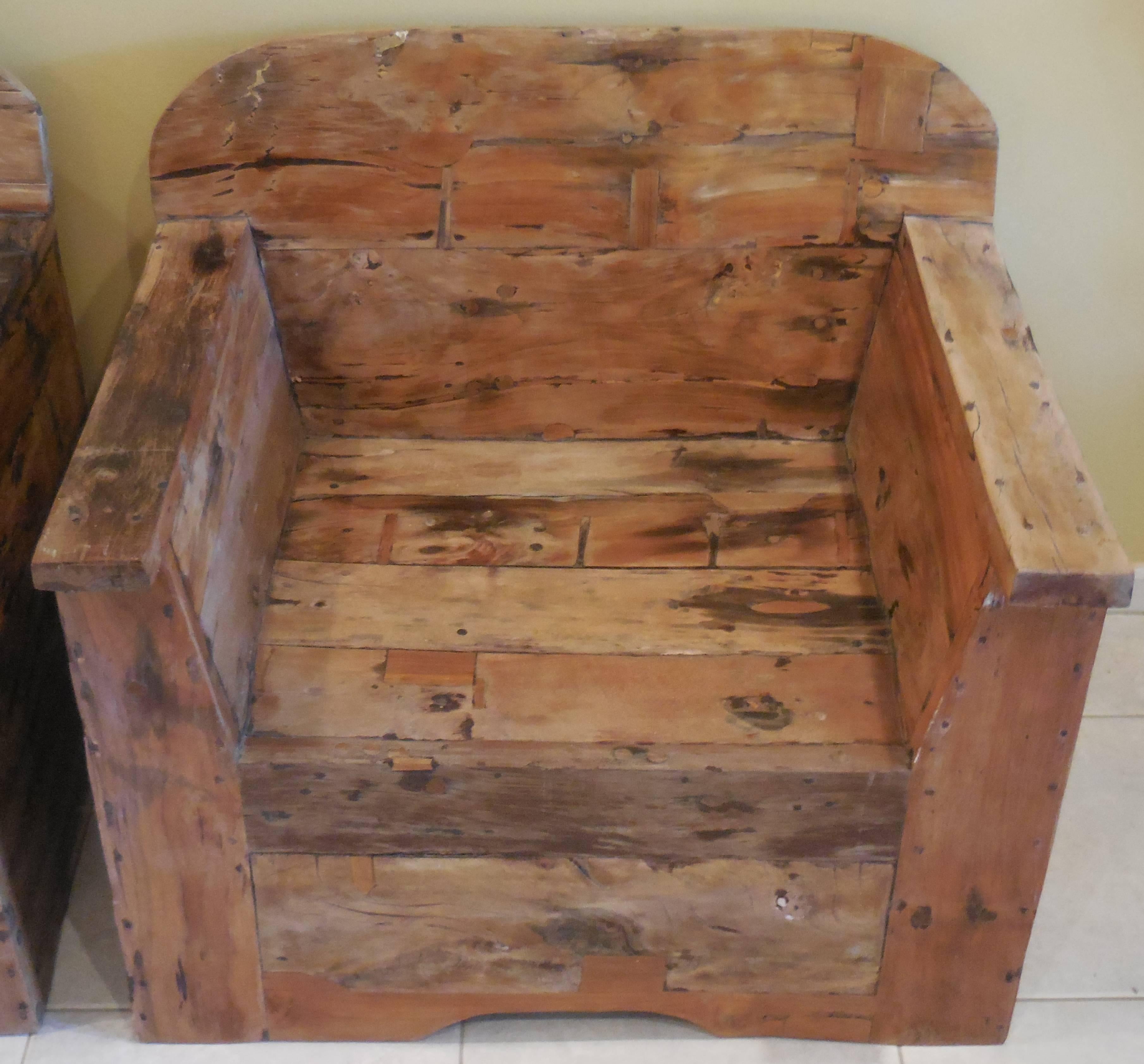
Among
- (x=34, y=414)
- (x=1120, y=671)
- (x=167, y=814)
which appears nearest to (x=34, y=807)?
(x=167, y=814)

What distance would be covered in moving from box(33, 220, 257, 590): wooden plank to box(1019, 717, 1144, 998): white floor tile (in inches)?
42.2

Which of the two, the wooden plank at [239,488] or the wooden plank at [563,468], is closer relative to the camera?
the wooden plank at [239,488]

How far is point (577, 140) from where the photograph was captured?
4.48ft

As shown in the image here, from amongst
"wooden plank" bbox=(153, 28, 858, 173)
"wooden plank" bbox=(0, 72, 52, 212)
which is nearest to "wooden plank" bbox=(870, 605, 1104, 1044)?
"wooden plank" bbox=(153, 28, 858, 173)

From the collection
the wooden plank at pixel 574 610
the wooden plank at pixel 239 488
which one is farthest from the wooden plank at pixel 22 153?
the wooden plank at pixel 574 610

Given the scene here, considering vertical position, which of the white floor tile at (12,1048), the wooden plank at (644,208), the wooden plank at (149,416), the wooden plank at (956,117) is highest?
the wooden plank at (956,117)

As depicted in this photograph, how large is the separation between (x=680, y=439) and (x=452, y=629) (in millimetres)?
417

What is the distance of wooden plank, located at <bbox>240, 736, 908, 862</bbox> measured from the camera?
1.16 m

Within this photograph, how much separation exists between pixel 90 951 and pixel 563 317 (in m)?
0.92

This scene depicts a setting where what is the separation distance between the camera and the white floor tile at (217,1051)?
1347 millimetres

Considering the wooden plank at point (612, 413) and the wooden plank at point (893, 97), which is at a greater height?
the wooden plank at point (893, 97)

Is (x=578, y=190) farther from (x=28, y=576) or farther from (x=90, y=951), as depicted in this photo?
(x=90, y=951)

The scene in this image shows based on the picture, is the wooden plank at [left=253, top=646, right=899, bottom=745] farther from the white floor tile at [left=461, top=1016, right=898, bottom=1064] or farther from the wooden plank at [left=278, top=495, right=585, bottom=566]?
the white floor tile at [left=461, top=1016, right=898, bottom=1064]

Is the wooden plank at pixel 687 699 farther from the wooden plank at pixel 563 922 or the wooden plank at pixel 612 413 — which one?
the wooden plank at pixel 612 413
